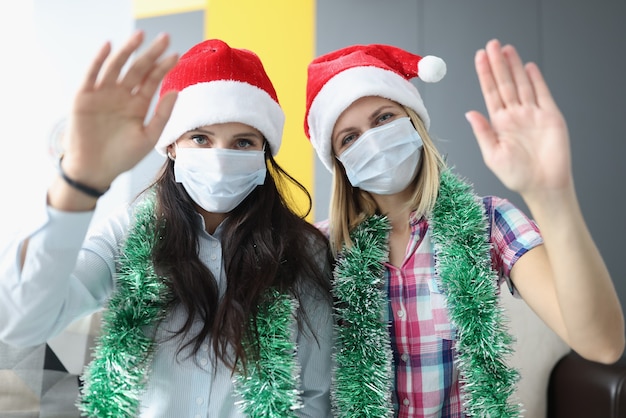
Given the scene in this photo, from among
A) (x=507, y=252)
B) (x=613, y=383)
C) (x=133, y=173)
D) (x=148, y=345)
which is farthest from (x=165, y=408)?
(x=133, y=173)

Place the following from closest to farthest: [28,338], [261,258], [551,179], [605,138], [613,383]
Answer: [551,179] → [28,338] → [261,258] → [613,383] → [605,138]

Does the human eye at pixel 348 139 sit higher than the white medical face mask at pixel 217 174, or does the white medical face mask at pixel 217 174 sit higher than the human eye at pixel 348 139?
the human eye at pixel 348 139

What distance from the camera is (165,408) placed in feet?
3.80

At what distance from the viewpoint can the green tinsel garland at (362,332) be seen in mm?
1229

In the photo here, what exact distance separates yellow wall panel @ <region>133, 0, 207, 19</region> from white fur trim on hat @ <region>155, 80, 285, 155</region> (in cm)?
127

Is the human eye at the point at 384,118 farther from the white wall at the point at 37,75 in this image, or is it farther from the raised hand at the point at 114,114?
the white wall at the point at 37,75

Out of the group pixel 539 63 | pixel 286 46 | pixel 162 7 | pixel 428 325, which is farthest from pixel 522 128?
pixel 162 7

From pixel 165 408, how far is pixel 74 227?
1.44 ft

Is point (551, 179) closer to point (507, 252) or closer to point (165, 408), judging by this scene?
point (507, 252)

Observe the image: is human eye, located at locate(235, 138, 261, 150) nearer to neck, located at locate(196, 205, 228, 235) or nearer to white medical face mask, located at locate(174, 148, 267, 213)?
white medical face mask, located at locate(174, 148, 267, 213)

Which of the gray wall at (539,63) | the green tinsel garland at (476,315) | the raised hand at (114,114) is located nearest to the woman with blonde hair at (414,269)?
the green tinsel garland at (476,315)

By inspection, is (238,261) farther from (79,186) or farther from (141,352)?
(79,186)

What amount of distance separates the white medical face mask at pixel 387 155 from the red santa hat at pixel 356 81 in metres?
0.08

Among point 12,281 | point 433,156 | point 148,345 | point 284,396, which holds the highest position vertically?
point 433,156
